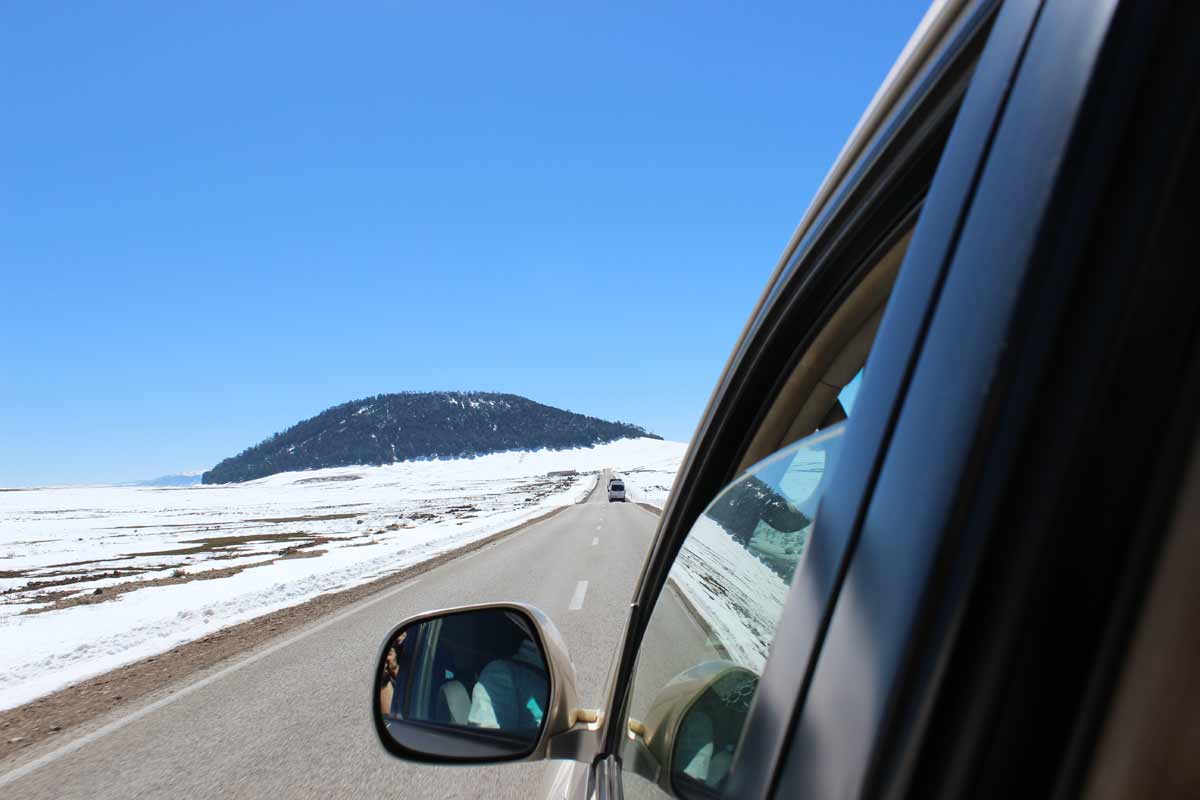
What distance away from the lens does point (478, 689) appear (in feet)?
6.75

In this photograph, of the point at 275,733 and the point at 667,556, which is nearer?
the point at 667,556

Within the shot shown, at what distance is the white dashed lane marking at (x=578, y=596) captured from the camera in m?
10.1

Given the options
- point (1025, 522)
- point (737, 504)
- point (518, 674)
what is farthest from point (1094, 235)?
point (518, 674)

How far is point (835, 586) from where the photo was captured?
0.67 meters

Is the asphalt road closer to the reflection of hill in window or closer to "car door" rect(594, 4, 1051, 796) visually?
"car door" rect(594, 4, 1051, 796)

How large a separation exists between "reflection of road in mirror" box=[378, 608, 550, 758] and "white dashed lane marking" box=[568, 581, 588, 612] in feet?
26.1

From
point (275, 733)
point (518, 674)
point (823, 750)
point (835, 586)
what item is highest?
point (835, 586)

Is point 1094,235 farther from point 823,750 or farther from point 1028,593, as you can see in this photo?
point 823,750

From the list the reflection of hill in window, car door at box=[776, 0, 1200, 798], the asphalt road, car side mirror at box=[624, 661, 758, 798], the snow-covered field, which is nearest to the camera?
car door at box=[776, 0, 1200, 798]

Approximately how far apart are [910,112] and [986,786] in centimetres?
64

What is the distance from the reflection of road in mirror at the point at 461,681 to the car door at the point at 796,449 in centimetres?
27

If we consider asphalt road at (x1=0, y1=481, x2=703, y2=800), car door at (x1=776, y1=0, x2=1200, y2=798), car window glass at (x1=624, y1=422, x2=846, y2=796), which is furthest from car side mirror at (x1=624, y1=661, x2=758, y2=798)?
car door at (x1=776, y1=0, x2=1200, y2=798)

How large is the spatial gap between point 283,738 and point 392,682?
371 cm

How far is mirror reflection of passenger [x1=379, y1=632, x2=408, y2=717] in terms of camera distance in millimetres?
2086
